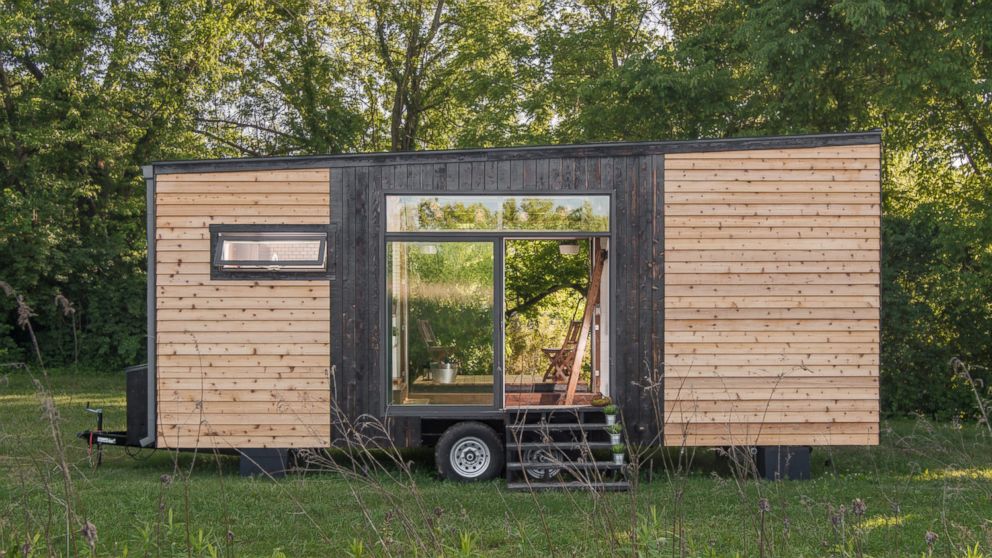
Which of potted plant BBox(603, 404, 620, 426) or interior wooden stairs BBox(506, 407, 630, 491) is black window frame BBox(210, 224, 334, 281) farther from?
potted plant BBox(603, 404, 620, 426)

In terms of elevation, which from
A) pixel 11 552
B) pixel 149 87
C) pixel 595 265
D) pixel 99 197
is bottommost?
A: pixel 11 552

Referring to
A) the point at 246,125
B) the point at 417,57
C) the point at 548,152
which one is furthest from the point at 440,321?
the point at 417,57

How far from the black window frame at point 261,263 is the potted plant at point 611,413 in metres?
2.63

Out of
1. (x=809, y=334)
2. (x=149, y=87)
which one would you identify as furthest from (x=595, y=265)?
(x=149, y=87)

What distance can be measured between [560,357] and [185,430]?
3.72 metres

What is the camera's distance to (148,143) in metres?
19.4

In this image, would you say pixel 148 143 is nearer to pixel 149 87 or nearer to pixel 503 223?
pixel 149 87

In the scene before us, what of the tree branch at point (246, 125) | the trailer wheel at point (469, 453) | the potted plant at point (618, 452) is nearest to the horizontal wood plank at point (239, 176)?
the trailer wheel at point (469, 453)

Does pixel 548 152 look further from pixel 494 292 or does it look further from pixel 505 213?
pixel 494 292

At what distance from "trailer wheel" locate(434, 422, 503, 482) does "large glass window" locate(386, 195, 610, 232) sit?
175 cm

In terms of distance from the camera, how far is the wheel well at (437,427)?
8461 mm

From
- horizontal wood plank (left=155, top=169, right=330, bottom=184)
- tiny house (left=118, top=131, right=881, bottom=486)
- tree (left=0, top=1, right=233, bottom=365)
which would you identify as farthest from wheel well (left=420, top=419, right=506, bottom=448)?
tree (left=0, top=1, right=233, bottom=365)

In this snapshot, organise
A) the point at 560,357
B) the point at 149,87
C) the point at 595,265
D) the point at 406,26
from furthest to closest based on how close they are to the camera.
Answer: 1. the point at 406,26
2. the point at 149,87
3. the point at 560,357
4. the point at 595,265

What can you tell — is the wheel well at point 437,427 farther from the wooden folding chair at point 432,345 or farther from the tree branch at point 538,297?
the tree branch at point 538,297
